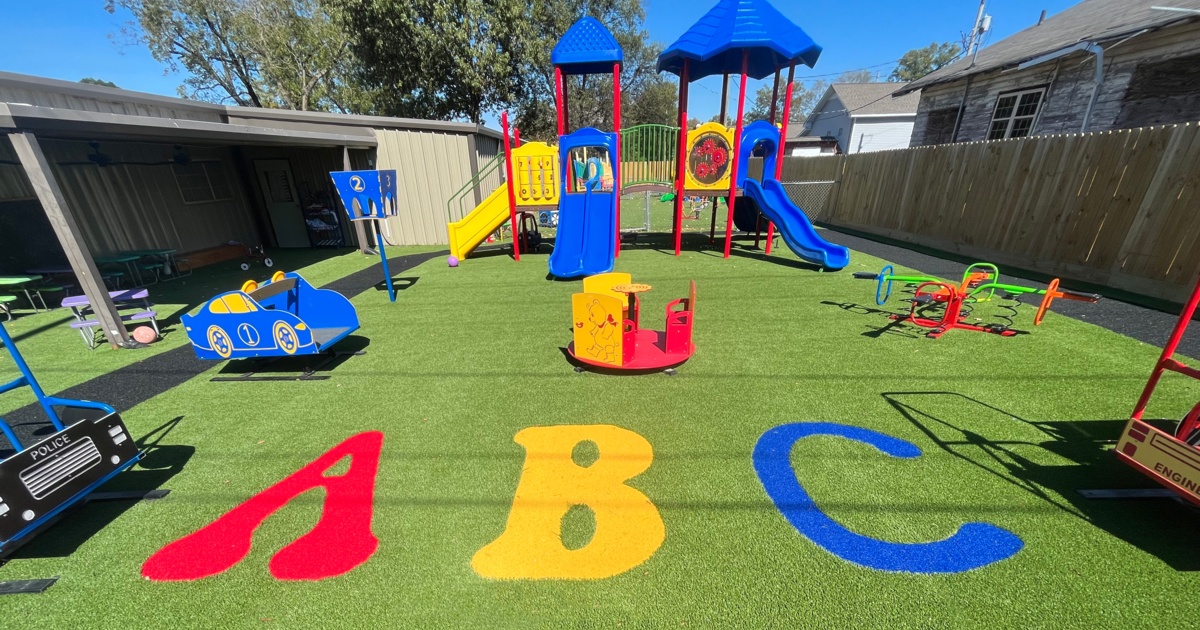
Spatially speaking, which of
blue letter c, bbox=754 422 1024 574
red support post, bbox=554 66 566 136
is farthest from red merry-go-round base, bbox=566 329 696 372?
red support post, bbox=554 66 566 136

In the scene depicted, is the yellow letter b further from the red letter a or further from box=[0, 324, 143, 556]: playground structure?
box=[0, 324, 143, 556]: playground structure

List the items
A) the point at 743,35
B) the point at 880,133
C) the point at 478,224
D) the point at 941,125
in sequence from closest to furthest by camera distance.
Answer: the point at 743,35 → the point at 478,224 → the point at 941,125 → the point at 880,133

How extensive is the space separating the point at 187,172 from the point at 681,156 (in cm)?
1361

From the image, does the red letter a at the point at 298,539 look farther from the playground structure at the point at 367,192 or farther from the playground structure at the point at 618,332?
the playground structure at the point at 367,192

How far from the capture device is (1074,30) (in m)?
12.9

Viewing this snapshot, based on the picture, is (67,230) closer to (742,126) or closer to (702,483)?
(702,483)

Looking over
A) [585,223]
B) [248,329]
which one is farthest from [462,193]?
[248,329]

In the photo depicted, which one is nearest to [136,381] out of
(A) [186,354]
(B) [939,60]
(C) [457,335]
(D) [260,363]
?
(A) [186,354]

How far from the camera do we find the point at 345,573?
2633mm

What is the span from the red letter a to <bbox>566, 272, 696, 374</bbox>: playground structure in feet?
8.28

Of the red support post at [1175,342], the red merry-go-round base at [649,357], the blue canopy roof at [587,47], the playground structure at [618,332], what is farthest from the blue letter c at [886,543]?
the blue canopy roof at [587,47]

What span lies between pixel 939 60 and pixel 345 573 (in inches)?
3368

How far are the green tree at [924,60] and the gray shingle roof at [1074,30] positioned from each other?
56.4 meters

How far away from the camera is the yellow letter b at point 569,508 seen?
2.65 meters
